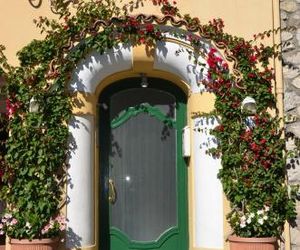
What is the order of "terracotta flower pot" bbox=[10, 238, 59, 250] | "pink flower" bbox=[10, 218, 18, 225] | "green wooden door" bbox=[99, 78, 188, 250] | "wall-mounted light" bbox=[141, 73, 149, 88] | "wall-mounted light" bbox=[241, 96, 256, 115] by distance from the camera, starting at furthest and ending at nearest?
"wall-mounted light" bbox=[141, 73, 149, 88] → "green wooden door" bbox=[99, 78, 188, 250] → "wall-mounted light" bbox=[241, 96, 256, 115] → "pink flower" bbox=[10, 218, 18, 225] → "terracotta flower pot" bbox=[10, 238, 59, 250]

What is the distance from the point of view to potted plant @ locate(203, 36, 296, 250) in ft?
→ 14.6

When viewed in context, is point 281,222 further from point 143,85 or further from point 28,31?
point 28,31

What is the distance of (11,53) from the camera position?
462 centimetres

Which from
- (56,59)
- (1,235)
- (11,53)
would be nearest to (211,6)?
(56,59)

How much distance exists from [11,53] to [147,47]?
1.20m

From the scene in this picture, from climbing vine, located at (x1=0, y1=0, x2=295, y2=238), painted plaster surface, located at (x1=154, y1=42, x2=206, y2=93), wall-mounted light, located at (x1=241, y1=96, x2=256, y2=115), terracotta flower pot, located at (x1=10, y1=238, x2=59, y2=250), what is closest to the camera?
terracotta flower pot, located at (x1=10, y1=238, x2=59, y2=250)

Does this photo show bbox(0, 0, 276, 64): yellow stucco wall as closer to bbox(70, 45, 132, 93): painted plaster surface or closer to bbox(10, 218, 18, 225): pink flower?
bbox(70, 45, 132, 93): painted plaster surface

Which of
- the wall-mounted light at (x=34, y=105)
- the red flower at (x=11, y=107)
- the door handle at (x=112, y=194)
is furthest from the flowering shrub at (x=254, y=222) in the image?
the red flower at (x=11, y=107)

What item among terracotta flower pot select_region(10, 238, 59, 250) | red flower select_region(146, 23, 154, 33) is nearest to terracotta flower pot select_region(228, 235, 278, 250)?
terracotta flower pot select_region(10, 238, 59, 250)

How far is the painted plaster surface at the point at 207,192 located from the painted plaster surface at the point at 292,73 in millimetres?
684

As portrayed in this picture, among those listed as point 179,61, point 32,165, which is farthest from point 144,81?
point 32,165

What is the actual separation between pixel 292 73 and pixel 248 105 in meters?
0.64

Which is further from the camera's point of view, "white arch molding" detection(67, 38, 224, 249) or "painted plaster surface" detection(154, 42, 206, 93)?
"painted plaster surface" detection(154, 42, 206, 93)

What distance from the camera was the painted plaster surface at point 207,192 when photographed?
180 inches
